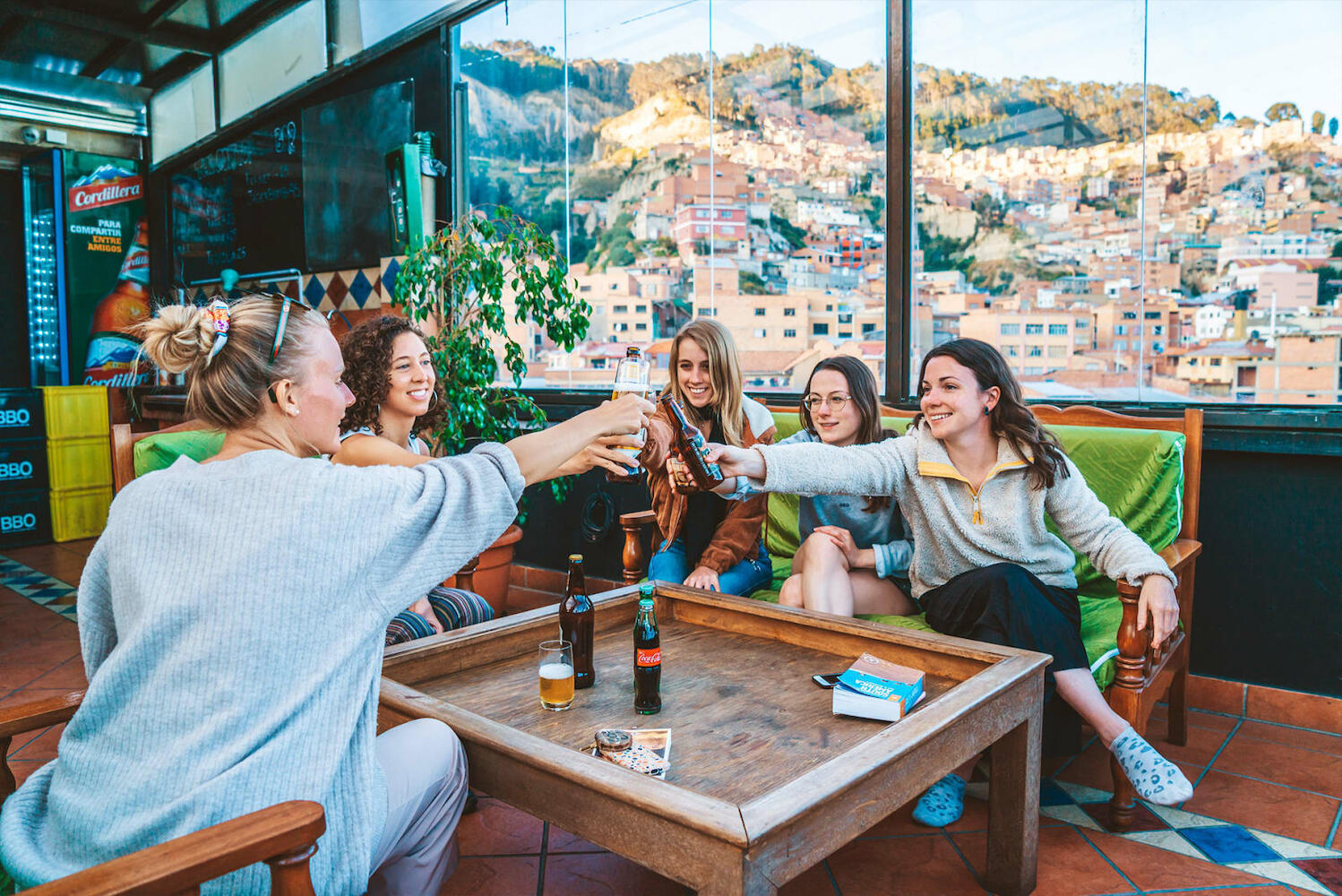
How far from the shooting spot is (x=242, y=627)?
A: 1.09 m

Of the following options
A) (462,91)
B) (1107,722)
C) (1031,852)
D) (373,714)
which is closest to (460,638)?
(373,714)

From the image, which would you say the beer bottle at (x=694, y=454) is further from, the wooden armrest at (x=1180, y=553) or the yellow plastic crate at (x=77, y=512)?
the yellow plastic crate at (x=77, y=512)

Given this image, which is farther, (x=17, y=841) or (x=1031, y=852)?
(x=1031, y=852)

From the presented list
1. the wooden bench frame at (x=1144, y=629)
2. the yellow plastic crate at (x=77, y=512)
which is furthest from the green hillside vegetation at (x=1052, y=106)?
the yellow plastic crate at (x=77, y=512)

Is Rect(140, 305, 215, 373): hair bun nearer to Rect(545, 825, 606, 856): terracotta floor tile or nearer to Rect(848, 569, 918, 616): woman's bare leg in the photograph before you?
Rect(545, 825, 606, 856): terracotta floor tile

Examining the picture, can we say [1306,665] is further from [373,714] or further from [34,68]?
[34,68]

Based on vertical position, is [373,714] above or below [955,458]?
below

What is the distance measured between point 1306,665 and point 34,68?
26.4 ft

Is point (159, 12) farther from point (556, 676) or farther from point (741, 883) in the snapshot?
point (741, 883)

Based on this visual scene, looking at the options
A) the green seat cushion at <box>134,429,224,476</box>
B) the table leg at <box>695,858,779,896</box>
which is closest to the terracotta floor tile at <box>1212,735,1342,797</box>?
the table leg at <box>695,858,779,896</box>

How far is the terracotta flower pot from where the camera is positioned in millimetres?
3566

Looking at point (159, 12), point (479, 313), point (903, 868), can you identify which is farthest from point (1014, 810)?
point (159, 12)

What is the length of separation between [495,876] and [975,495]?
1426 millimetres

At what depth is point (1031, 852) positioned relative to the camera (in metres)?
1.72
